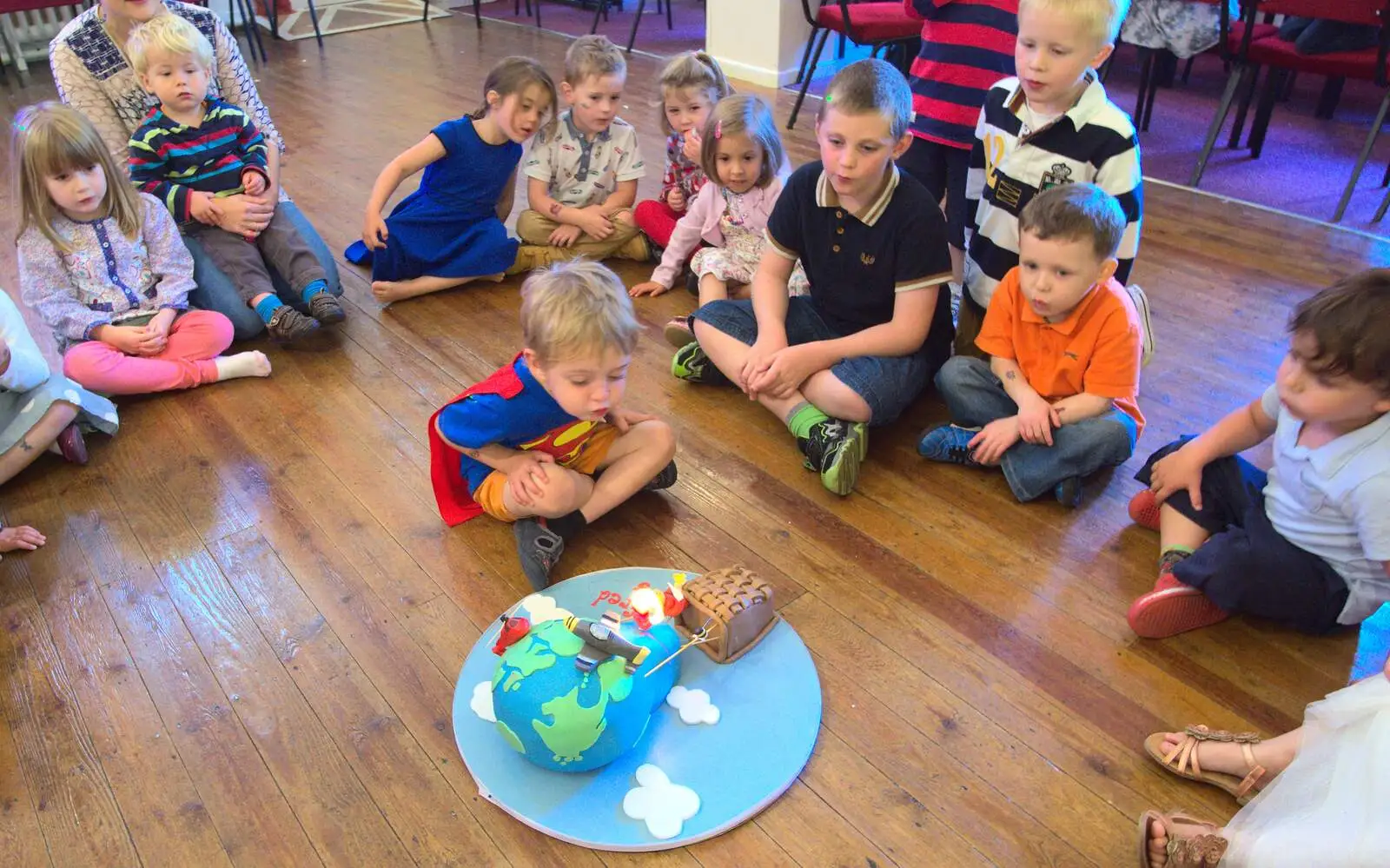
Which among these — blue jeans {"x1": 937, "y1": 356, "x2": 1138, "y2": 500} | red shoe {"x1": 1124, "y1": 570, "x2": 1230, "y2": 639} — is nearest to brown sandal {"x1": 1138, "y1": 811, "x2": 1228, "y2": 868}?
red shoe {"x1": 1124, "y1": 570, "x2": 1230, "y2": 639}

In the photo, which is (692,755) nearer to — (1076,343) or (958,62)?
(1076,343)

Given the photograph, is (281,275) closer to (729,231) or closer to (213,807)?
(729,231)

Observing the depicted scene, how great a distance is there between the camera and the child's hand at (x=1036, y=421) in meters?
1.82

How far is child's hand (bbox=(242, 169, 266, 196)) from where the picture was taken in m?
2.54

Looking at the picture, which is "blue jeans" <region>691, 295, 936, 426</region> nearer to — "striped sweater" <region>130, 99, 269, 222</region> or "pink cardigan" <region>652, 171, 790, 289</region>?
"pink cardigan" <region>652, 171, 790, 289</region>

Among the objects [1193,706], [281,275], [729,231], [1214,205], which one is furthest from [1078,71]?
[281,275]

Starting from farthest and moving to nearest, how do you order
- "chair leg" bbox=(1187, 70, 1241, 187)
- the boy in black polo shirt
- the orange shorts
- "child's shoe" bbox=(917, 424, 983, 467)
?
"chair leg" bbox=(1187, 70, 1241, 187), "child's shoe" bbox=(917, 424, 983, 467), the boy in black polo shirt, the orange shorts

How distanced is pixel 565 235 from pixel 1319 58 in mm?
2726

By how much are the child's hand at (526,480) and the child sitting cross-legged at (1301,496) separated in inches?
40.6

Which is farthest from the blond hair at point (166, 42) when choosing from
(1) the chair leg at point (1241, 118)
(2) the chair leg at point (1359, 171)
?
(1) the chair leg at point (1241, 118)

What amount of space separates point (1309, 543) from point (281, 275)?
245cm

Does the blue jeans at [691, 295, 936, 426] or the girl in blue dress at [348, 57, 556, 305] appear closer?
the blue jeans at [691, 295, 936, 426]

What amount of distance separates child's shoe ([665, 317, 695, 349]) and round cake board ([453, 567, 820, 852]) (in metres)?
0.97

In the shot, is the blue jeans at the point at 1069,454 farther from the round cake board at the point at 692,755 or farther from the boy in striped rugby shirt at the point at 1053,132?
the round cake board at the point at 692,755
